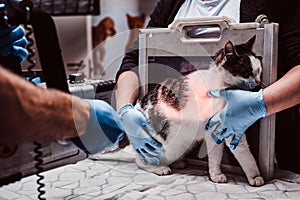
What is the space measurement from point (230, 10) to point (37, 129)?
72cm

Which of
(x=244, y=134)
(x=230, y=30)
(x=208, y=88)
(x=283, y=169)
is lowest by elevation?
(x=283, y=169)

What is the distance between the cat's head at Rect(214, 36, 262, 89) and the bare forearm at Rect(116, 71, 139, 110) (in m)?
0.24

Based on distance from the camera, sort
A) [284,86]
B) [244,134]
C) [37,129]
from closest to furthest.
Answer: [37,129]
[284,86]
[244,134]

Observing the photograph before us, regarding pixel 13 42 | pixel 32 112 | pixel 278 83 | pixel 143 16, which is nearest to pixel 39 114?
pixel 32 112

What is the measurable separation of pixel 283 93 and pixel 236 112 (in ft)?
0.40

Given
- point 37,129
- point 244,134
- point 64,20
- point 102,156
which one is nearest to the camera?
point 37,129

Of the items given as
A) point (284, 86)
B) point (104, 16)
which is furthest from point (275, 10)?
point (104, 16)

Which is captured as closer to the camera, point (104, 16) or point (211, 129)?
point (211, 129)

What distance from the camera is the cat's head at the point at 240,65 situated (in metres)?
0.89

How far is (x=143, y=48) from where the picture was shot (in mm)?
1033

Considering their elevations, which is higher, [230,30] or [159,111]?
[230,30]

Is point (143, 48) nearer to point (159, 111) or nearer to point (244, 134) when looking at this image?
point (159, 111)

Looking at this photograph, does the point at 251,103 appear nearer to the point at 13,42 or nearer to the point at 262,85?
the point at 262,85

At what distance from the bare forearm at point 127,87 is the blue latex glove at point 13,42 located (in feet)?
0.88
